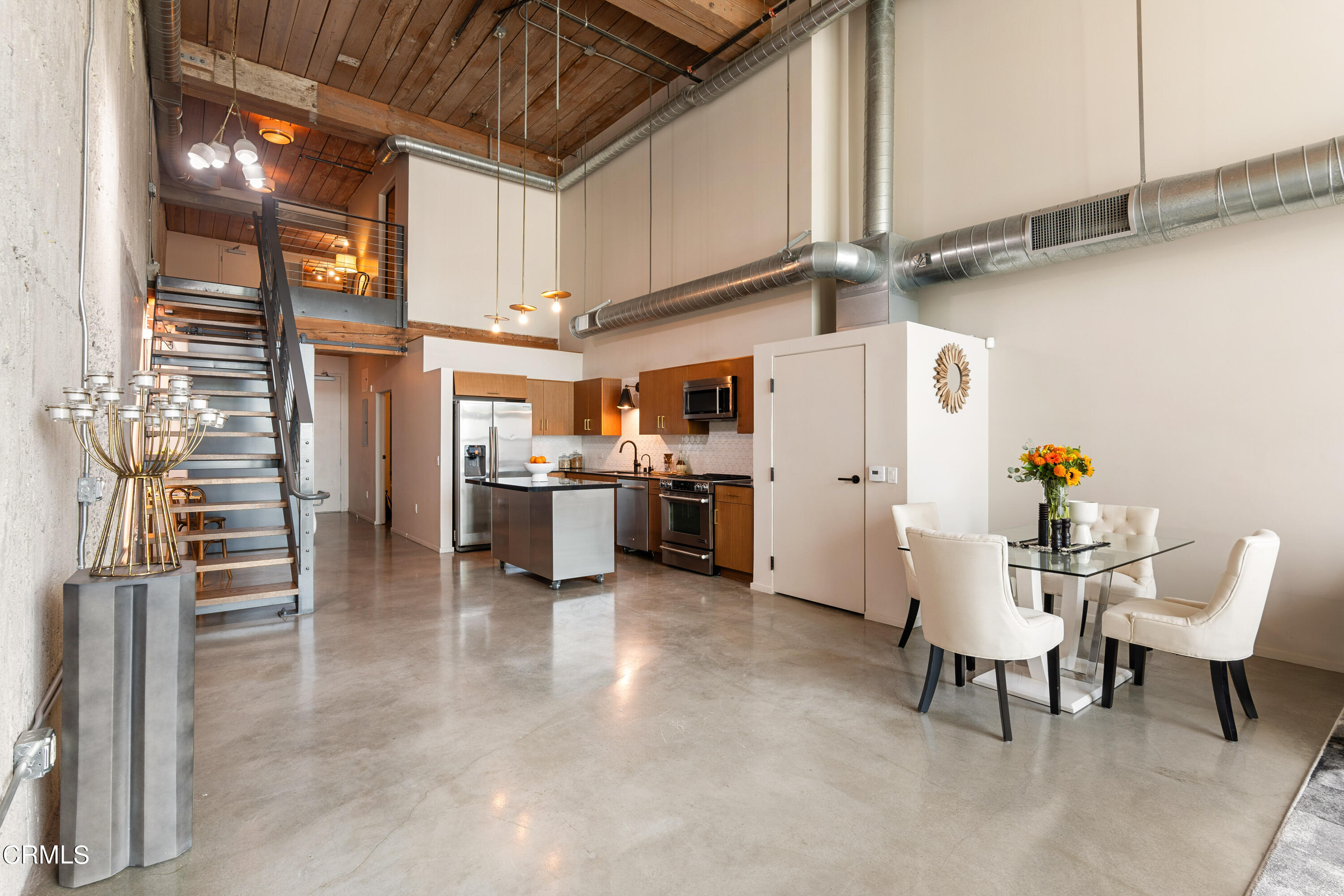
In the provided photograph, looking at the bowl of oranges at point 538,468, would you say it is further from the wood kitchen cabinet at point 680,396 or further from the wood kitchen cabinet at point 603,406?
the wood kitchen cabinet at point 603,406

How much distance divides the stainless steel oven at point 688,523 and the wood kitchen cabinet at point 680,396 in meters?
0.80

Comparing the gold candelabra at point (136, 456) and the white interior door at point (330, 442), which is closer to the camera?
the gold candelabra at point (136, 456)

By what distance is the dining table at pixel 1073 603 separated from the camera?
3.32 meters

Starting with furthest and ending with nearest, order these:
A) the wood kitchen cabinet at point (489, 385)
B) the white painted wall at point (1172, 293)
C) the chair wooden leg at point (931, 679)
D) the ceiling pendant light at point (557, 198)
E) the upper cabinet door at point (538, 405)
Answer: the upper cabinet door at point (538, 405)
the wood kitchen cabinet at point (489, 385)
the ceiling pendant light at point (557, 198)
the white painted wall at point (1172, 293)
the chair wooden leg at point (931, 679)

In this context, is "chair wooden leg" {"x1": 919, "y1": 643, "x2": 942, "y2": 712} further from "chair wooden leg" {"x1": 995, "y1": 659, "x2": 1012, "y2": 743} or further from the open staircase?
the open staircase

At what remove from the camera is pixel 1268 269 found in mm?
4051

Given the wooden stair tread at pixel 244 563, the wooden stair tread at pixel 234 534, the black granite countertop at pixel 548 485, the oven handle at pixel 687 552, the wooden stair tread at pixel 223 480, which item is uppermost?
the wooden stair tread at pixel 223 480

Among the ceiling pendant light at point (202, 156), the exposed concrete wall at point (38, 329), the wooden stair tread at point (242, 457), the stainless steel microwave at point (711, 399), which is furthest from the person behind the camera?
the stainless steel microwave at point (711, 399)

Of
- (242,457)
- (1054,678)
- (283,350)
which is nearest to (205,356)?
(283,350)

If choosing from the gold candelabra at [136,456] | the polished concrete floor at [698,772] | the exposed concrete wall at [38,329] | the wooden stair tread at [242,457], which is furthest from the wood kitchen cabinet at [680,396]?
the exposed concrete wall at [38,329]

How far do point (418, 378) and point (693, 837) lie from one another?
7741mm

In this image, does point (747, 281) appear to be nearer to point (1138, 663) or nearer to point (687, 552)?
point (687, 552)

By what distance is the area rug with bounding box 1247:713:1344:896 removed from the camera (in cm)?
202

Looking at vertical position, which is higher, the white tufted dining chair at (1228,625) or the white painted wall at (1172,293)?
the white painted wall at (1172,293)
